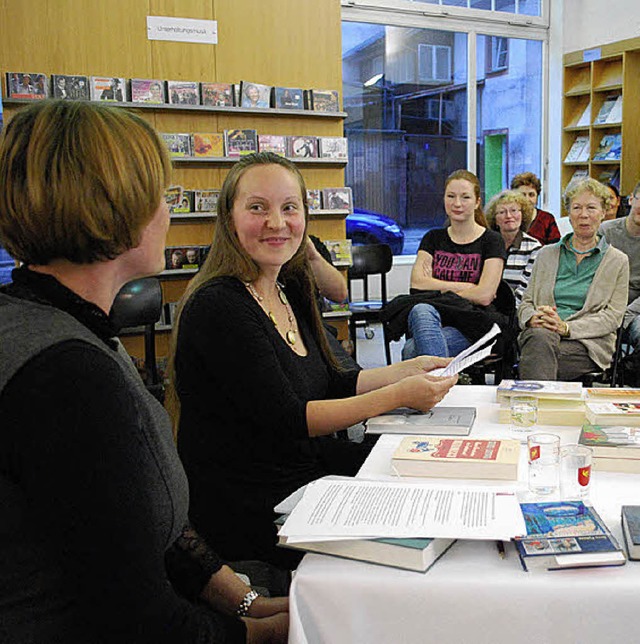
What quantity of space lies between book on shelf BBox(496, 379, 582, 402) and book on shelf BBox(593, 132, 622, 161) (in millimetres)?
6261

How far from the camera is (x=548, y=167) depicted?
8500 mm

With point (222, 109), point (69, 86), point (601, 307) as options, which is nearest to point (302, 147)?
point (222, 109)

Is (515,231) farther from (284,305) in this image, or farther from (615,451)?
(615,451)

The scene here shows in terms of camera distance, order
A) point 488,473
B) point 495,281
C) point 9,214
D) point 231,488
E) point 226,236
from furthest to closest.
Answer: point 495,281
point 226,236
point 231,488
point 488,473
point 9,214

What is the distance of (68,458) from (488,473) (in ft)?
2.66

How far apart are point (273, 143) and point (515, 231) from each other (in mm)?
1794

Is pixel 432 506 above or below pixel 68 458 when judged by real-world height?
below

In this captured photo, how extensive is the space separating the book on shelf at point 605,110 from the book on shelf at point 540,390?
6.45 m

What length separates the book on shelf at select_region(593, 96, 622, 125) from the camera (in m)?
7.60

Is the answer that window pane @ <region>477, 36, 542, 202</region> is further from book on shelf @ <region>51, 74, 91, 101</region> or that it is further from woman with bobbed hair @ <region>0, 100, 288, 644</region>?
woman with bobbed hair @ <region>0, 100, 288, 644</region>

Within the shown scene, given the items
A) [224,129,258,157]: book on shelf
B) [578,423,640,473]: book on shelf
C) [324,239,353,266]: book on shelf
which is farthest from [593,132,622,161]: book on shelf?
[578,423,640,473]: book on shelf

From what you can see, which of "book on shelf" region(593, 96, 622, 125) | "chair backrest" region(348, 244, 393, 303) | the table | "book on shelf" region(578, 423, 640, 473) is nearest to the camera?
the table

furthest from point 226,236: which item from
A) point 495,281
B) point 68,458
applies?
point 495,281

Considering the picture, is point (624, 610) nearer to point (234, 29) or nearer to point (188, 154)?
point (188, 154)
